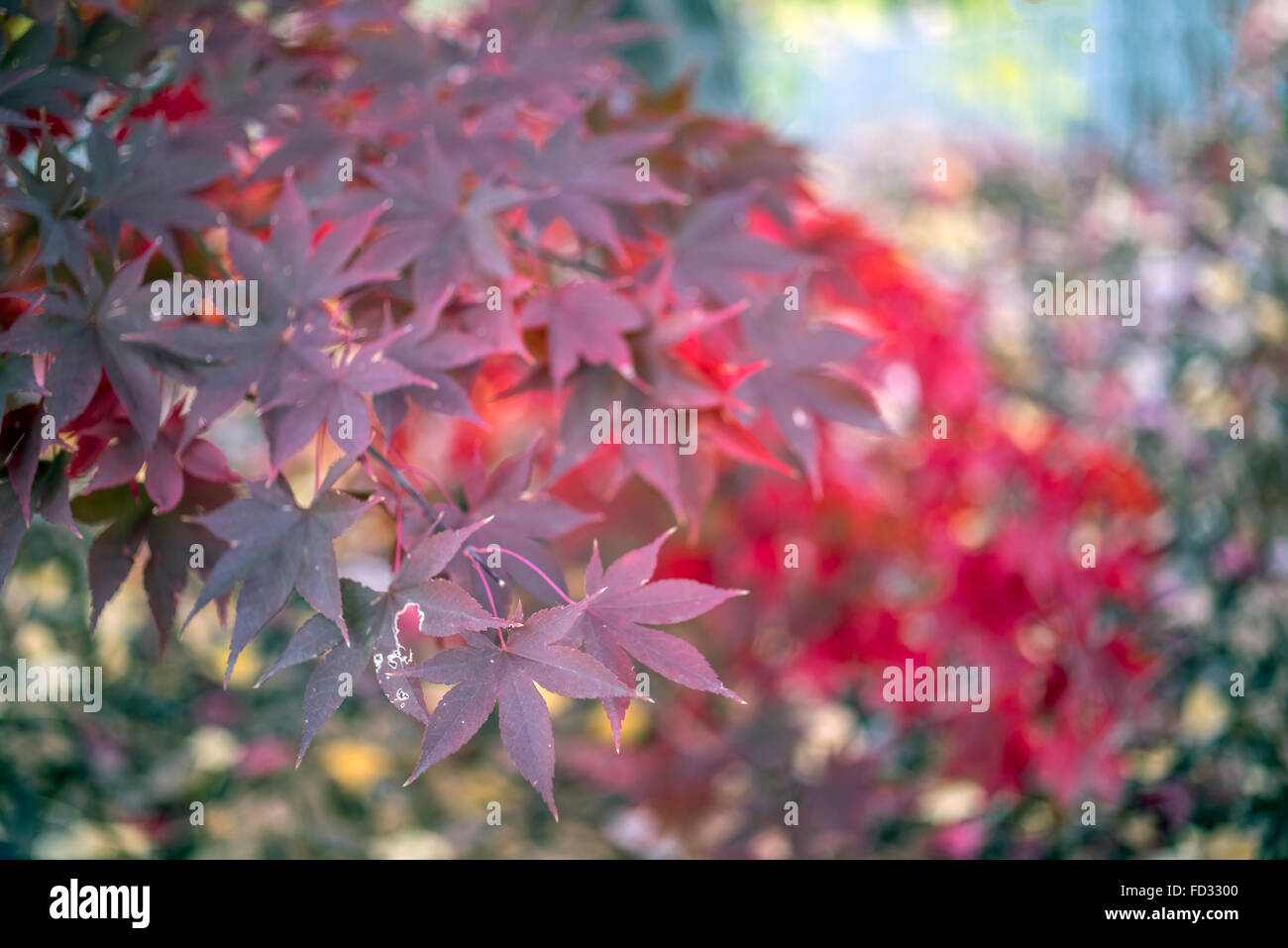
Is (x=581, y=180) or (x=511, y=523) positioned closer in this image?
(x=511, y=523)

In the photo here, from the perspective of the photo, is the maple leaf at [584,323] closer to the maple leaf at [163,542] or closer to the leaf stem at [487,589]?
the leaf stem at [487,589]

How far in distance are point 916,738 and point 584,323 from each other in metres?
1.56

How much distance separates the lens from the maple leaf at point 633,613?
28.7 inches

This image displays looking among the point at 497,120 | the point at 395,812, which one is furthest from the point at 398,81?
the point at 395,812

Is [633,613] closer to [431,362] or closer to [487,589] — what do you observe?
[487,589]

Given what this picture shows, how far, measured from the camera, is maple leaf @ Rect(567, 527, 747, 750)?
0.73m

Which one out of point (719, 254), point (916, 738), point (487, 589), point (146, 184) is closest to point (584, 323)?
point (719, 254)

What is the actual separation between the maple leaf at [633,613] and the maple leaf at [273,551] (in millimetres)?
182

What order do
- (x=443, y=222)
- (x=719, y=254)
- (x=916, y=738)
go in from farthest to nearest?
1. (x=916, y=738)
2. (x=719, y=254)
3. (x=443, y=222)

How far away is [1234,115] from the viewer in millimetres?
1944

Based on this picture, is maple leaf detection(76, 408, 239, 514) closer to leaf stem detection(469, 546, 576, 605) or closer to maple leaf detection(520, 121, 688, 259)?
leaf stem detection(469, 546, 576, 605)

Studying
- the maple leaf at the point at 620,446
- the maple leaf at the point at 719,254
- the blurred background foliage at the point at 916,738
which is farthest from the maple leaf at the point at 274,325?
the blurred background foliage at the point at 916,738

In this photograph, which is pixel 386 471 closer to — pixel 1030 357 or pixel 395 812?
pixel 395 812

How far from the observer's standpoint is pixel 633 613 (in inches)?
29.2
